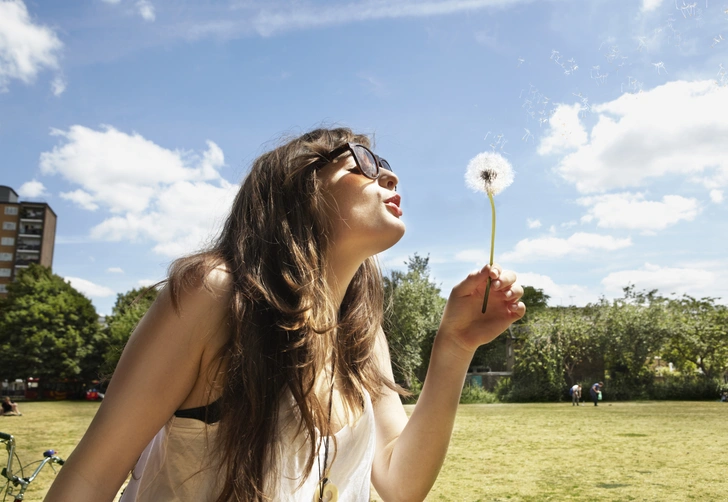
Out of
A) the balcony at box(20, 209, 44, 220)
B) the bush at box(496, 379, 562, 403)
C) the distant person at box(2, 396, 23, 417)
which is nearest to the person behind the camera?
the distant person at box(2, 396, 23, 417)

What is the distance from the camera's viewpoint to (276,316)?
141 centimetres

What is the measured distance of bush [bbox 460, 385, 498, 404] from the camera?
31250 mm

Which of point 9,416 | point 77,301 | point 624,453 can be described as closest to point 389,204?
point 624,453

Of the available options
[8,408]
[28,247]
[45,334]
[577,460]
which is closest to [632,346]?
[577,460]

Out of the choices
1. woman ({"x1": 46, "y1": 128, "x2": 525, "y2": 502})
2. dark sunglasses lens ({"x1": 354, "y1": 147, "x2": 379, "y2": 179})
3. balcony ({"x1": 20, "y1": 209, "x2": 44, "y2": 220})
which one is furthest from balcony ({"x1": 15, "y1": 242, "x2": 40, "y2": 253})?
dark sunglasses lens ({"x1": 354, "y1": 147, "x2": 379, "y2": 179})

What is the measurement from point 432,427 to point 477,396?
103 feet

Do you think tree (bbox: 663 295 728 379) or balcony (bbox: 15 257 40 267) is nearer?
tree (bbox: 663 295 728 379)

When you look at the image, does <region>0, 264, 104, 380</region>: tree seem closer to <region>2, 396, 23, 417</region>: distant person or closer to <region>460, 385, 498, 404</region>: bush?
<region>2, 396, 23, 417</region>: distant person

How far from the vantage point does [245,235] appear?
1513 mm

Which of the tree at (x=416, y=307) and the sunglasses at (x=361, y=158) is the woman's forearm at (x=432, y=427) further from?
the tree at (x=416, y=307)

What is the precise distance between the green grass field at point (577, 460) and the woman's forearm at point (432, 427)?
19.0ft

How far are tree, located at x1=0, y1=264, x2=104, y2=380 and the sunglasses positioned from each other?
46311mm

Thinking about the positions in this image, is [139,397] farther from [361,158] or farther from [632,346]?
[632,346]

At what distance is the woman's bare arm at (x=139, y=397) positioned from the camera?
115 cm
